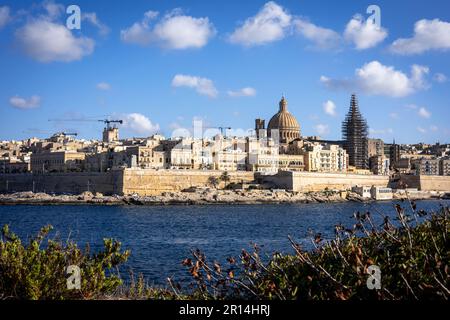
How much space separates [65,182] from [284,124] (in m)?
33.7

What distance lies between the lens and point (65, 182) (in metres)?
53.0

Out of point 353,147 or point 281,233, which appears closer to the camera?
point 281,233

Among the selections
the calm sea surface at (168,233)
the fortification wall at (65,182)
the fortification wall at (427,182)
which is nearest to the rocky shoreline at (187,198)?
the fortification wall at (65,182)

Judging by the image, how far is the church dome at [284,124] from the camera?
77.8m

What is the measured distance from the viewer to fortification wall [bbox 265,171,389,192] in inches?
2068

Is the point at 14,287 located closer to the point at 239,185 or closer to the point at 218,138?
the point at 239,185

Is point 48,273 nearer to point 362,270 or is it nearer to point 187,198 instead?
point 362,270

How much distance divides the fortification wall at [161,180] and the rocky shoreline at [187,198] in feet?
4.92

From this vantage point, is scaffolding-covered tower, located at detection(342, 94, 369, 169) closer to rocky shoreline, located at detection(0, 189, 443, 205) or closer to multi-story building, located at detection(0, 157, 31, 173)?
rocky shoreline, located at detection(0, 189, 443, 205)

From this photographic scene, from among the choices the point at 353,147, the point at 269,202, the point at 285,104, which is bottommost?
the point at 269,202

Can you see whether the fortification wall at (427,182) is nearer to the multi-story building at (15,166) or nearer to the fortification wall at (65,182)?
the fortification wall at (65,182)
